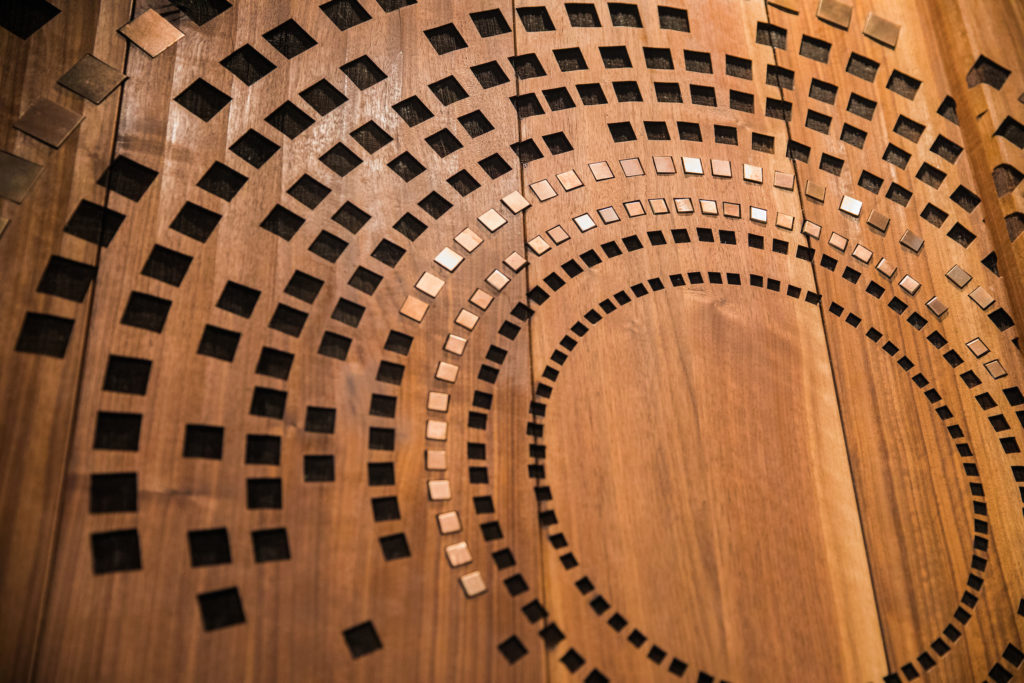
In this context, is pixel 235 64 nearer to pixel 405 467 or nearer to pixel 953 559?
pixel 405 467

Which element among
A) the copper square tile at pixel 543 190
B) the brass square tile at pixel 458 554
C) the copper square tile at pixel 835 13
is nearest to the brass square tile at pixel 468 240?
the copper square tile at pixel 543 190

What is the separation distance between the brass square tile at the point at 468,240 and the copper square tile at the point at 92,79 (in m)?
0.41

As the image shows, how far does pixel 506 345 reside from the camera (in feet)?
2.97

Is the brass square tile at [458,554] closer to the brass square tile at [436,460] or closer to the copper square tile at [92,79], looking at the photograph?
the brass square tile at [436,460]

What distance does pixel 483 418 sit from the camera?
866 millimetres

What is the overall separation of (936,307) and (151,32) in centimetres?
115

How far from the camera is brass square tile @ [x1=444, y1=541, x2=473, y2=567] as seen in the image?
0.81m

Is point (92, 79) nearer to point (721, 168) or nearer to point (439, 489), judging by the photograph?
point (439, 489)

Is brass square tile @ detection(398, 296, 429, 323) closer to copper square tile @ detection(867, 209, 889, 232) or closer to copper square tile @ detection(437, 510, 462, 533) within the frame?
copper square tile @ detection(437, 510, 462, 533)

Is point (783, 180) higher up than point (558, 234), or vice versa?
point (783, 180)

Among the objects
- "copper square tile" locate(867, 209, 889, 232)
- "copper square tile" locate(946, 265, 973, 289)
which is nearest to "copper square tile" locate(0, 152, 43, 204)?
"copper square tile" locate(867, 209, 889, 232)

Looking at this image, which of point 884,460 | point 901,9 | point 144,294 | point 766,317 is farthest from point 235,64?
point 901,9

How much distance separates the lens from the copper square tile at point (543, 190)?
3.22 feet

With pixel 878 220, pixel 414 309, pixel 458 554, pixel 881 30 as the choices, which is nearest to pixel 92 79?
pixel 414 309
